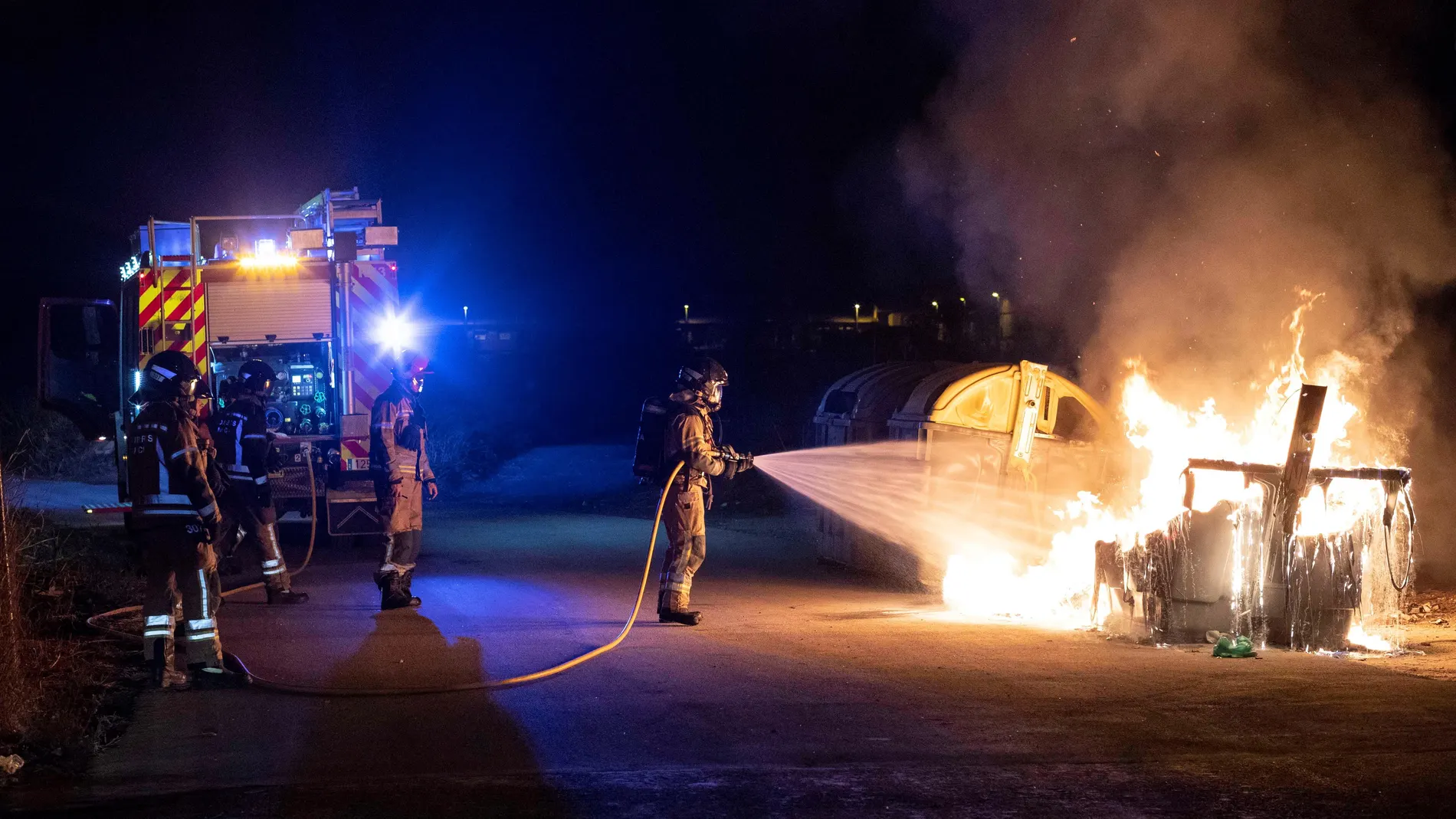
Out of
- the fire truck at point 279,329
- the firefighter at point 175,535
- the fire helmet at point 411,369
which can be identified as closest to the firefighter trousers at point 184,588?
the firefighter at point 175,535

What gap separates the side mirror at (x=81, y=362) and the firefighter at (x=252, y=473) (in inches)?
95.1

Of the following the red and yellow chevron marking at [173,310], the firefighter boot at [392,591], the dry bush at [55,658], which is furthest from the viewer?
the red and yellow chevron marking at [173,310]

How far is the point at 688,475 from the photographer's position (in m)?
8.78

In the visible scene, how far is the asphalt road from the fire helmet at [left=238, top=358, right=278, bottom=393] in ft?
6.64

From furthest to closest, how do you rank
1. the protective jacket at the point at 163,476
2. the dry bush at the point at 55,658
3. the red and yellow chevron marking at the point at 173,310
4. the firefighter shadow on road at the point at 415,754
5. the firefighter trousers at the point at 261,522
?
the red and yellow chevron marking at the point at 173,310, the firefighter trousers at the point at 261,522, the protective jacket at the point at 163,476, the dry bush at the point at 55,658, the firefighter shadow on road at the point at 415,754

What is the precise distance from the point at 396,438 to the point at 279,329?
3.49 m

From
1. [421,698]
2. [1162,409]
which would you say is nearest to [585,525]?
[1162,409]

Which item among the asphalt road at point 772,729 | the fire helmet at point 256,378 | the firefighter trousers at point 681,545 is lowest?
the asphalt road at point 772,729

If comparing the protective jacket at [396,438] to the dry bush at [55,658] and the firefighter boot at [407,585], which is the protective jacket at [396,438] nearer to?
the firefighter boot at [407,585]

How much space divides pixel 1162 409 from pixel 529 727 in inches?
245

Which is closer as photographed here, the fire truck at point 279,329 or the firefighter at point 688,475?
the firefighter at point 688,475

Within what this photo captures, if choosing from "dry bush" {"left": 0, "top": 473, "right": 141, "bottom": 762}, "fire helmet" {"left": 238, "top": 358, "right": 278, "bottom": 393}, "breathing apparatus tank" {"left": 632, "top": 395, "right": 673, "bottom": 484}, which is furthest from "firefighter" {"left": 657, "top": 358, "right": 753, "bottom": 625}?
"fire helmet" {"left": 238, "top": 358, "right": 278, "bottom": 393}

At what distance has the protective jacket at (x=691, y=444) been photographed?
8.68 m

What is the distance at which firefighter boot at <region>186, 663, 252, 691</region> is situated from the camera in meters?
6.59
